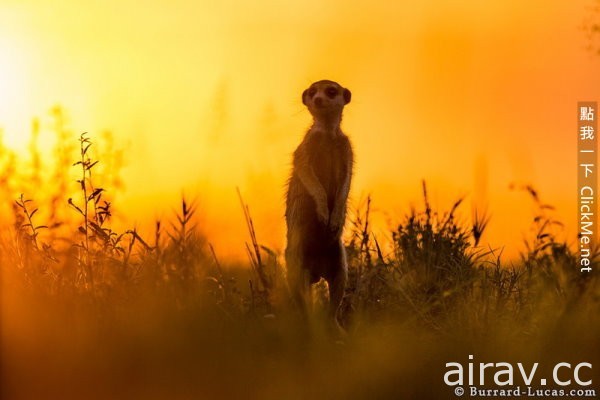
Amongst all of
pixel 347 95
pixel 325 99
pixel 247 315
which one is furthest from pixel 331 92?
pixel 247 315

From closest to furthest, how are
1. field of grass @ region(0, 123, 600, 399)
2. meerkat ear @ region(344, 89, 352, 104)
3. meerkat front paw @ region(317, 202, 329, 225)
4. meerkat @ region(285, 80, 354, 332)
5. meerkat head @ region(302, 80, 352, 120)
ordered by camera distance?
1. field of grass @ region(0, 123, 600, 399)
2. meerkat @ region(285, 80, 354, 332)
3. meerkat front paw @ region(317, 202, 329, 225)
4. meerkat head @ region(302, 80, 352, 120)
5. meerkat ear @ region(344, 89, 352, 104)

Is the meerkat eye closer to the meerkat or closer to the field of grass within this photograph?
the meerkat

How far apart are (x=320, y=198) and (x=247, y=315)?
4.95ft

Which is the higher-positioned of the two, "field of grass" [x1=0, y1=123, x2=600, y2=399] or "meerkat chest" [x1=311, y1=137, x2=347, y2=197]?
"meerkat chest" [x1=311, y1=137, x2=347, y2=197]

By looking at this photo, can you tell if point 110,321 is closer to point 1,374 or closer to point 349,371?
point 1,374

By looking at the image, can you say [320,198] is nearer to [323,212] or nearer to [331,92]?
[323,212]

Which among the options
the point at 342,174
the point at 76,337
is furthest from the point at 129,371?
the point at 342,174

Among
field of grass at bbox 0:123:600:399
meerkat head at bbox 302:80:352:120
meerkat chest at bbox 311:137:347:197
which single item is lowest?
field of grass at bbox 0:123:600:399

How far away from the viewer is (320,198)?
246 inches

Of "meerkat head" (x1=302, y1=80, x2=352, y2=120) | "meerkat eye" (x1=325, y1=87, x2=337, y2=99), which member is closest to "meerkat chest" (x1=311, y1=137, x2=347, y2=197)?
"meerkat head" (x1=302, y1=80, x2=352, y2=120)

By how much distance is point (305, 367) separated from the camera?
4121 millimetres

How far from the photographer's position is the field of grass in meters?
4.01

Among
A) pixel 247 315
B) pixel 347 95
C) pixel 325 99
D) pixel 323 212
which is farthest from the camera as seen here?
pixel 347 95

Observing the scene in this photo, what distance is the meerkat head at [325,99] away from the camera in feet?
21.6
